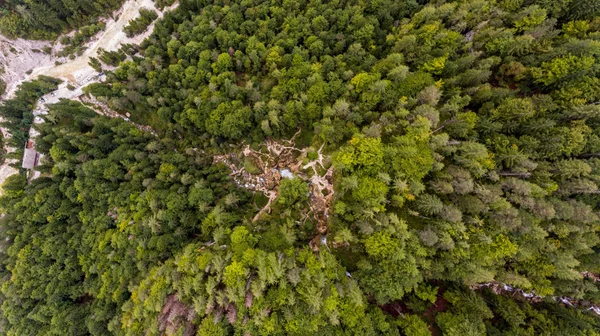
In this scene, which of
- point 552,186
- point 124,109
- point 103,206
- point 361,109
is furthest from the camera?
point 124,109

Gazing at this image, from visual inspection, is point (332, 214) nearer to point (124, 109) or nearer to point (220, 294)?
point (220, 294)

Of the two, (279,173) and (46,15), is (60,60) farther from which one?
(279,173)

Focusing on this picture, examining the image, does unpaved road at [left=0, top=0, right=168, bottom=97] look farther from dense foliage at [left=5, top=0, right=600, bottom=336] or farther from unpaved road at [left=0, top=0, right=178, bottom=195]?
dense foliage at [left=5, top=0, right=600, bottom=336]

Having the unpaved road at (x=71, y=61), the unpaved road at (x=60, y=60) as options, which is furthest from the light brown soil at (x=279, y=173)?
the unpaved road at (x=71, y=61)

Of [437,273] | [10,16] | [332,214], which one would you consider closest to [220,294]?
[332,214]

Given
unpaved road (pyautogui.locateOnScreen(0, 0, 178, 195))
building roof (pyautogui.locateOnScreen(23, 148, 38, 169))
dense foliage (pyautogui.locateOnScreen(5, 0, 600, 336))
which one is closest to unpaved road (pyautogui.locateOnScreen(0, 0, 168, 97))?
unpaved road (pyautogui.locateOnScreen(0, 0, 178, 195))

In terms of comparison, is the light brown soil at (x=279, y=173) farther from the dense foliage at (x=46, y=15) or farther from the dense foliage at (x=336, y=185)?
the dense foliage at (x=46, y=15)
